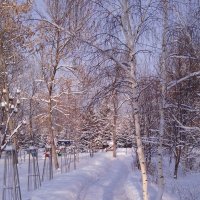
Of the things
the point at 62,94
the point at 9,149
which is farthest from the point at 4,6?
the point at 62,94

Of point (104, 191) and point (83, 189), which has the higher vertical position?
point (83, 189)

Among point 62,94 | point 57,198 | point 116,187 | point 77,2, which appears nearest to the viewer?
point 77,2

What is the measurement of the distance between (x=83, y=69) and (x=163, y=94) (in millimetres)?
2385

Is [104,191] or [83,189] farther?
[104,191]

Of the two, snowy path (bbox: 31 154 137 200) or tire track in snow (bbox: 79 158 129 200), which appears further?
tire track in snow (bbox: 79 158 129 200)

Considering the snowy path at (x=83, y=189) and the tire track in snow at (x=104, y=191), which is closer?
the snowy path at (x=83, y=189)

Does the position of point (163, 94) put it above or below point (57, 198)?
above

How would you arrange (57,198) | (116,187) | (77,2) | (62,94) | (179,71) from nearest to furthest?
(77,2) → (57,198) → (179,71) → (116,187) → (62,94)

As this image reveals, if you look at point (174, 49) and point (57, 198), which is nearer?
point (174, 49)

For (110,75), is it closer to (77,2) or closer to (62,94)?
(77,2)

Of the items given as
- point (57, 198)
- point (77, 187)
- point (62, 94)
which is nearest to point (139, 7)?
point (57, 198)

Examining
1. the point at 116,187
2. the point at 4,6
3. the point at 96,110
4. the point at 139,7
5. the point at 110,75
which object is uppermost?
the point at 4,6

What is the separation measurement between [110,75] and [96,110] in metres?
0.93

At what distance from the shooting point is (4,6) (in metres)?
15.0
